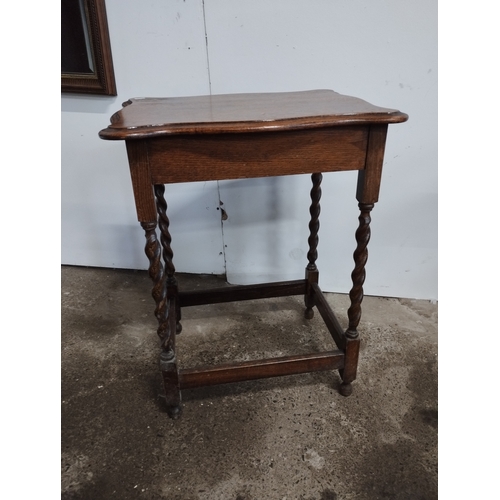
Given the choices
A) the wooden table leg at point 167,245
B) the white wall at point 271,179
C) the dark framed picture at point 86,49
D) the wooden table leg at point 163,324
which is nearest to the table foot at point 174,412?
the wooden table leg at point 163,324

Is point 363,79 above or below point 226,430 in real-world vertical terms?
above

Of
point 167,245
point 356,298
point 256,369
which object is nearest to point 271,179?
point 167,245

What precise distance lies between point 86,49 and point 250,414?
146cm

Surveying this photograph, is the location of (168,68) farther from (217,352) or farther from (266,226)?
(217,352)

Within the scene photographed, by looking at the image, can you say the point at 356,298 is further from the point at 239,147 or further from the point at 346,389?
the point at 239,147

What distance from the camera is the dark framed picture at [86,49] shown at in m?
1.49

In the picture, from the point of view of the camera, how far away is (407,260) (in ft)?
5.60

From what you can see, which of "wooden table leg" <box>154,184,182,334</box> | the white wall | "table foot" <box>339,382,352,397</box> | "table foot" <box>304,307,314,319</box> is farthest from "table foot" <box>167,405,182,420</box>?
the white wall

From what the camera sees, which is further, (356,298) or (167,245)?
(167,245)

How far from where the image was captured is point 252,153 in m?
0.93

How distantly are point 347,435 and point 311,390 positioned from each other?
0.19m

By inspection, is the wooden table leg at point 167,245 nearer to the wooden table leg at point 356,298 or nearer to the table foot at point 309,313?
the table foot at point 309,313

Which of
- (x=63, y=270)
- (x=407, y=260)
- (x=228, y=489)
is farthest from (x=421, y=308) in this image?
(x=63, y=270)

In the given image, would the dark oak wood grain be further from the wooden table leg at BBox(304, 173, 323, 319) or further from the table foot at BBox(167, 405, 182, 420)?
the wooden table leg at BBox(304, 173, 323, 319)
